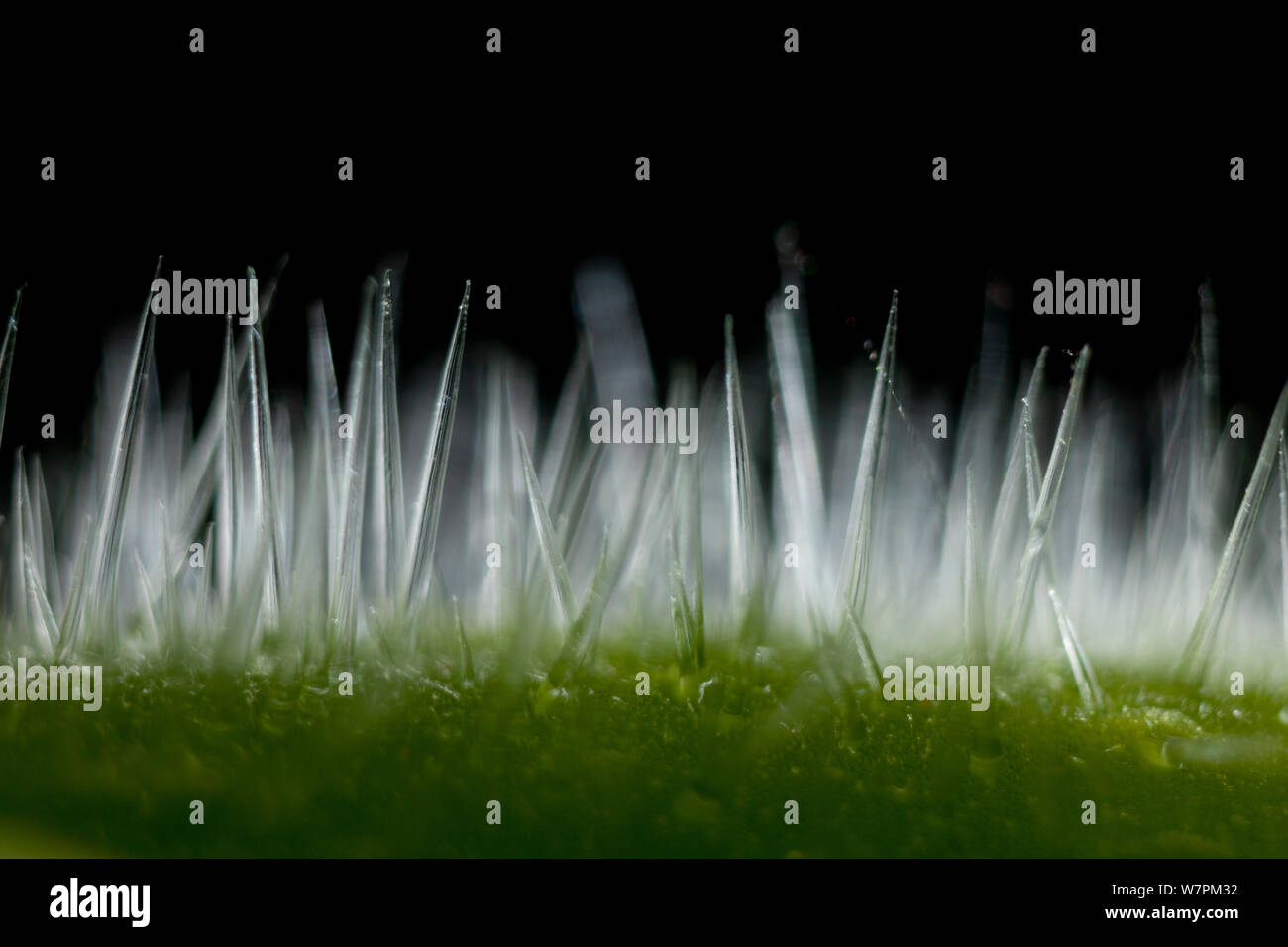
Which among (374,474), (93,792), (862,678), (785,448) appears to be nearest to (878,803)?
(862,678)

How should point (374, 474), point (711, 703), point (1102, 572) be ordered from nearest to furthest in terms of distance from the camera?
1. point (711, 703)
2. point (374, 474)
3. point (1102, 572)

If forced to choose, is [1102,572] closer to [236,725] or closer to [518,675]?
[518,675]

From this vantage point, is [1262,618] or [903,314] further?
[903,314]

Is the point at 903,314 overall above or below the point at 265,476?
above

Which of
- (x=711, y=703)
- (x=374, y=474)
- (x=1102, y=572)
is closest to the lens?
Answer: (x=711, y=703)
